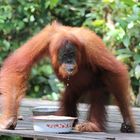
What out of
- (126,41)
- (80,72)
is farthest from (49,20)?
(80,72)

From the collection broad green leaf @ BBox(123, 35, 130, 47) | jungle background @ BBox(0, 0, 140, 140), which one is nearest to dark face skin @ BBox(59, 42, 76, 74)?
broad green leaf @ BBox(123, 35, 130, 47)

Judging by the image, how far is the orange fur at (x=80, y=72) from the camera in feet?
11.1

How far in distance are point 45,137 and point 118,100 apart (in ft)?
2.25

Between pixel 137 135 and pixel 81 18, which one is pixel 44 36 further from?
pixel 81 18

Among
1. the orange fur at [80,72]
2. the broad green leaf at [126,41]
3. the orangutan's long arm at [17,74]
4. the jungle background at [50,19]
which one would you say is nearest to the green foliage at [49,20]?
the jungle background at [50,19]

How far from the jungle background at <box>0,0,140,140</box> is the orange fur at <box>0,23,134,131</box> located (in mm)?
2175

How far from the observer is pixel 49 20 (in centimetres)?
766

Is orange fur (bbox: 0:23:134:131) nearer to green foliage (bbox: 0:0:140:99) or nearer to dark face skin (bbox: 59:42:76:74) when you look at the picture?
dark face skin (bbox: 59:42:76:74)

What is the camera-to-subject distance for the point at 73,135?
3168mm

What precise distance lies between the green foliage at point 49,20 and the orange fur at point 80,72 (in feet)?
7.23

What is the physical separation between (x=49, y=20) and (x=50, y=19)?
0.07m

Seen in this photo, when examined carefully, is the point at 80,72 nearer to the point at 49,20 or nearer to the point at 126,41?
the point at 126,41

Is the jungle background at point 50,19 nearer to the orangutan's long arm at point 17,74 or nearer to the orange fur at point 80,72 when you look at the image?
the orange fur at point 80,72

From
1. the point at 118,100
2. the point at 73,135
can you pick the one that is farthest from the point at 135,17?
the point at 73,135
